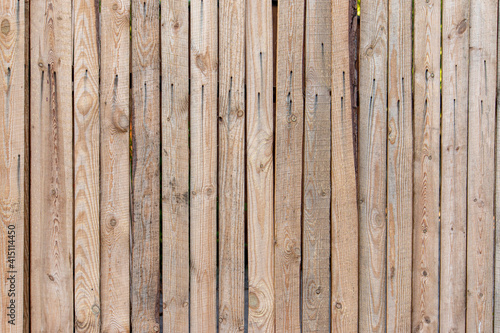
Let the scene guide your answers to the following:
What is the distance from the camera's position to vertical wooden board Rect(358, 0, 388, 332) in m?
2.14

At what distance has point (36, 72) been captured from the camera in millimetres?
1945

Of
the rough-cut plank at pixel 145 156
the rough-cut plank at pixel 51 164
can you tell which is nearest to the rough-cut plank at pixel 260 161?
the rough-cut plank at pixel 145 156

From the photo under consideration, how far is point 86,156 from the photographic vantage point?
6.46ft

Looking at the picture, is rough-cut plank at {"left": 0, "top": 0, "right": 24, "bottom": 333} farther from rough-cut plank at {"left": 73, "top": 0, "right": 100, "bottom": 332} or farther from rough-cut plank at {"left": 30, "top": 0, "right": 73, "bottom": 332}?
rough-cut plank at {"left": 73, "top": 0, "right": 100, "bottom": 332}

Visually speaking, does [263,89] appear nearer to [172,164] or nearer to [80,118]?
[172,164]

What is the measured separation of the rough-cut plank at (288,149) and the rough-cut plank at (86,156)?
944mm

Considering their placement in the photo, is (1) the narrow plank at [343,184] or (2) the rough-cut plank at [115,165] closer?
(2) the rough-cut plank at [115,165]

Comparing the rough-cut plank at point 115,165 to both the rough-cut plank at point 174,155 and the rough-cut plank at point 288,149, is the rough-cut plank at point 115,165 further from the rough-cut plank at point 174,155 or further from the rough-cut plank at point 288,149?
the rough-cut plank at point 288,149

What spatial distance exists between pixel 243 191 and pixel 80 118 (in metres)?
0.91

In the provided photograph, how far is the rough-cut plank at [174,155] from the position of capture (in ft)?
6.57

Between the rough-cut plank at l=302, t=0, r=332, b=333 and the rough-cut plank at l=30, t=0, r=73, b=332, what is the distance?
1.23 meters

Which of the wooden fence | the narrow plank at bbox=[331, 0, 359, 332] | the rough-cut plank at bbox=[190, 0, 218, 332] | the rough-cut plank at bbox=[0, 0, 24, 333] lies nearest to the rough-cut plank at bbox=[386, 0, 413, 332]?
the wooden fence

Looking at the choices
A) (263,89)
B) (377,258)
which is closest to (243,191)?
(263,89)

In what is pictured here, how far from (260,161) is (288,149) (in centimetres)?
17
